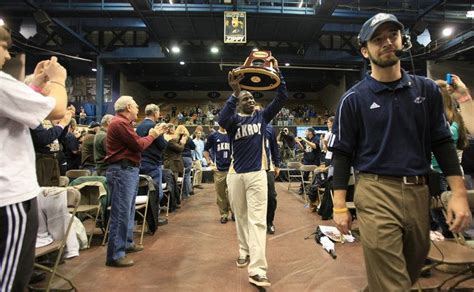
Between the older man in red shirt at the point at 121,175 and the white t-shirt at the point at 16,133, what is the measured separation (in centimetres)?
195

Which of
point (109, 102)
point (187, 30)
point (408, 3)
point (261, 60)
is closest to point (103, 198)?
point (261, 60)

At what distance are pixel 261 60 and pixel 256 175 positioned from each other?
3.22 ft

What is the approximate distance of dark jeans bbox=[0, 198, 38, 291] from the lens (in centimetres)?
131

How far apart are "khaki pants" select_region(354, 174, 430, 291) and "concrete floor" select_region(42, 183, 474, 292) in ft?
4.81

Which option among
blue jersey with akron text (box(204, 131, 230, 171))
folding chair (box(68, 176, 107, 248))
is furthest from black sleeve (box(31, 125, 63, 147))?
blue jersey with akron text (box(204, 131, 230, 171))

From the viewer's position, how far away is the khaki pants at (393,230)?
1.46 metres

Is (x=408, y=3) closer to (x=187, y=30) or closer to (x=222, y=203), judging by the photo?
(x=187, y=30)

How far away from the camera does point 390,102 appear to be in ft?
5.15

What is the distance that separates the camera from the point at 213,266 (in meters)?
3.39

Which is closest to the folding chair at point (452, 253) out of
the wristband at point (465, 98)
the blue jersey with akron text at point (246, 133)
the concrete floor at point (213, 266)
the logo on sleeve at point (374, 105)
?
the concrete floor at point (213, 266)

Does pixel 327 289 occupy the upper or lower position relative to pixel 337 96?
lower

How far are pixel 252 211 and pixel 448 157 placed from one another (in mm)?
1683

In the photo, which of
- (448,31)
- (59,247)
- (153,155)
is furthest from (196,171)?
(448,31)

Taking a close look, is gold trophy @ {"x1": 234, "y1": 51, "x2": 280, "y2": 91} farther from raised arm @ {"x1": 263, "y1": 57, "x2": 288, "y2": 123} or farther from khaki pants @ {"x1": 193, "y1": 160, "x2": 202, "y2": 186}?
khaki pants @ {"x1": 193, "y1": 160, "x2": 202, "y2": 186}
